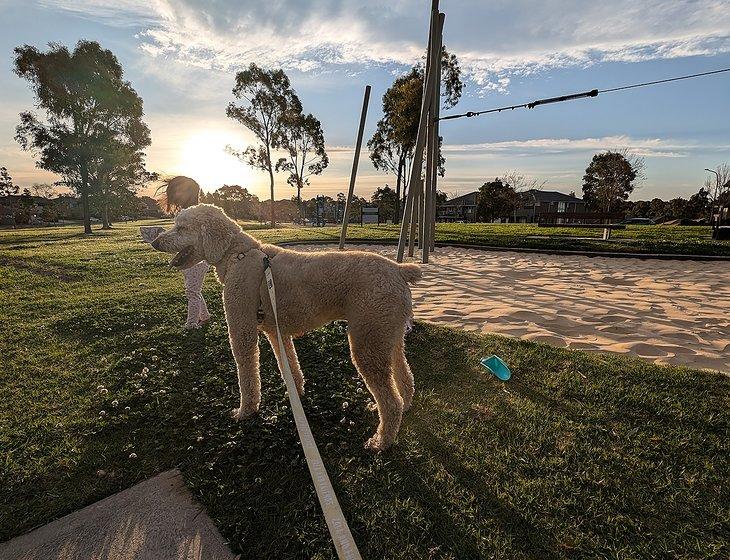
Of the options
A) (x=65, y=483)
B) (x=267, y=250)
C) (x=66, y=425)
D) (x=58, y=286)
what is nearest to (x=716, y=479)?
(x=267, y=250)

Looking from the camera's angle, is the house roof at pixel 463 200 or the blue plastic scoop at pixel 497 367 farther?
the house roof at pixel 463 200

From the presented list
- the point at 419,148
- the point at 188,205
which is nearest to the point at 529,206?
the point at 419,148

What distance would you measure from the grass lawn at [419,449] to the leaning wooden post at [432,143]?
657 cm

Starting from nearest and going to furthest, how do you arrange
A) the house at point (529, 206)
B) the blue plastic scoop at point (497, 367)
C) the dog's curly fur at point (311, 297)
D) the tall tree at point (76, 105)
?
the dog's curly fur at point (311, 297) → the blue plastic scoop at point (497, 367) → the tall tree at point (76, 105) → the house at point (529, 206)

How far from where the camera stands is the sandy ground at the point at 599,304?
5043mm

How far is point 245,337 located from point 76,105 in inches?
1696

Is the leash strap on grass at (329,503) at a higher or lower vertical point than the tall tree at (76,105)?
lower

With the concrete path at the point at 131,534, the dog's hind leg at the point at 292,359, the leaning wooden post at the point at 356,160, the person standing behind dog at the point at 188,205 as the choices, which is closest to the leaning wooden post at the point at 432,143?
the leaning wooden post at the point at 356,160

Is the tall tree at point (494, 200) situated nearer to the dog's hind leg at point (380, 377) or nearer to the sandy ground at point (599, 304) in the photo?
the sandy ground at point (599, 304)

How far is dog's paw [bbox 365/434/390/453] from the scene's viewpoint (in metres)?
3.18

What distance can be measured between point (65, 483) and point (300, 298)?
224 cm

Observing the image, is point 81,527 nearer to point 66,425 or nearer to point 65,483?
point 65,483

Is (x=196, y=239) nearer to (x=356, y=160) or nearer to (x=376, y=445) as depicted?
(x=376, y=445)

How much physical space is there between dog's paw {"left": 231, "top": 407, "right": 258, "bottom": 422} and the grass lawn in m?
0.09
